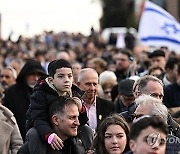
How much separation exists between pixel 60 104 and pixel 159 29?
10.4m

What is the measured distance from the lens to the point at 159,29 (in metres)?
18.1

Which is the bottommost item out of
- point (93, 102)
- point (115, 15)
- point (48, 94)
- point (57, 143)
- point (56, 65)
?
point (57, 143)

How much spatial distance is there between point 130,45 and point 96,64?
2027cm

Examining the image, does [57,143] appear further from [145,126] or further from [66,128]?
[145,126]

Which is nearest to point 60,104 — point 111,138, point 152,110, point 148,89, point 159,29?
point 111,138

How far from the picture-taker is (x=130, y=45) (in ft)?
115

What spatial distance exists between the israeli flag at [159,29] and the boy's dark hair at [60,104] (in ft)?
31.1

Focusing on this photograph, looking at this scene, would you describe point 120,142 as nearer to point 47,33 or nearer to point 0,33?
point 47,33

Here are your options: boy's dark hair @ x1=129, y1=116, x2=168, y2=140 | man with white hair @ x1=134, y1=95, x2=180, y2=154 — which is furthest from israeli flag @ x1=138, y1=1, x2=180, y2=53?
boy's dark hair @ x1=129, y1=116, x2=168, y2=140

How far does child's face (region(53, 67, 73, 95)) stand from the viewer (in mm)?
8398

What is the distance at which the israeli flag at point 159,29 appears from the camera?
17484mm

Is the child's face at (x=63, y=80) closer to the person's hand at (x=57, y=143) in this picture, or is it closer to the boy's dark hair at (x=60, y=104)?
the boy's dark hair at (x=60, y=104)

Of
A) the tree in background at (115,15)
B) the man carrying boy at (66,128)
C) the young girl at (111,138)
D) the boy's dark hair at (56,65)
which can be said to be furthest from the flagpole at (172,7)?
the young girl at (111,138)

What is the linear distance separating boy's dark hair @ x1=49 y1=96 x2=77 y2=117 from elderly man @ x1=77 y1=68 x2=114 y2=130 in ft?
6.46
